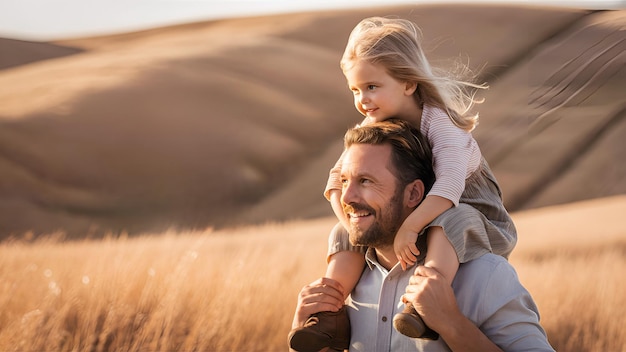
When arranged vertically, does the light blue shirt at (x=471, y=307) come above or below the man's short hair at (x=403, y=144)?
below

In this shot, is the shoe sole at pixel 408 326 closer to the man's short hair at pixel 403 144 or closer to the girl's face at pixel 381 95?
the man's short hair at pixel 403 144

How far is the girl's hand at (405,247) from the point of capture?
8.56 ft

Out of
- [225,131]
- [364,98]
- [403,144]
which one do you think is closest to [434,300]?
A: [403,144]

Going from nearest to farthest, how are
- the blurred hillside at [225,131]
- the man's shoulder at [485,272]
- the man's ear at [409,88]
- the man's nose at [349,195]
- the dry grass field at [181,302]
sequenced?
the man's shoulder at [485,272] → the man's nose at [349,195] → the man's ear at [409,88] → the dry grass field at [181,302] → the blurred hillside at [225,131]

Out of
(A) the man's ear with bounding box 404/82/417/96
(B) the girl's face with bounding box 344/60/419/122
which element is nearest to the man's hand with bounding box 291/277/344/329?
(B) the girl's face with bounding box 344/60/419/122

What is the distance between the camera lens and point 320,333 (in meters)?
2.62

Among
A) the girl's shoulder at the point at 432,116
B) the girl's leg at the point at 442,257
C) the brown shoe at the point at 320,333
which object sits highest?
the girl's shoulder at the point at 432,116

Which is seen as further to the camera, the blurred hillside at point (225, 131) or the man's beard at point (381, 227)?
the blurred hillside at point (225, 131)

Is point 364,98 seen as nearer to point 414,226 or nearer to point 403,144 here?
point 403,144

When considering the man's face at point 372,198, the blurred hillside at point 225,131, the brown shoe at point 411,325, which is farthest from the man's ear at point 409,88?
the blurred hillside at point 225,131

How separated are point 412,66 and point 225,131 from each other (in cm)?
1964

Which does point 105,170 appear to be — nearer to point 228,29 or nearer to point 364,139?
point 228,29

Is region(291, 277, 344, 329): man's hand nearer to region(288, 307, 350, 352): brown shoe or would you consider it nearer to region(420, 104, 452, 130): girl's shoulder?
region(288, 307, 350, 352): brown shoe

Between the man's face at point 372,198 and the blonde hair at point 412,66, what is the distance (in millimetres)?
372
